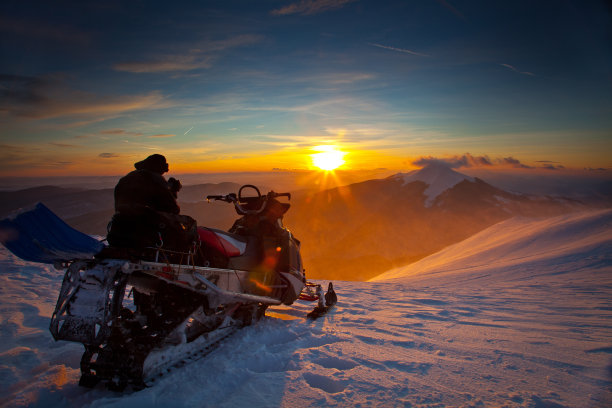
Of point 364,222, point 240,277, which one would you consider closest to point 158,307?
point 240,277

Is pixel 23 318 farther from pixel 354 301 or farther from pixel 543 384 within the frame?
pixel 543 384

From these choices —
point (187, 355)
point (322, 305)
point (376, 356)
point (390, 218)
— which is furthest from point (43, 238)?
point (390, 218)

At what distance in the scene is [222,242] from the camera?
3.87m

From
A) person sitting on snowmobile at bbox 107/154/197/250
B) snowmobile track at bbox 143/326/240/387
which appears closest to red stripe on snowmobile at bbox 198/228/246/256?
person sitting on snowmobile at bbox 107/154/197/250

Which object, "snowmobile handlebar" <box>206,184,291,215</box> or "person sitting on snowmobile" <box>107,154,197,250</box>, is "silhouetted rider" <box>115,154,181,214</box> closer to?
"person sitting on snowmobile" <box>107,154,197,250</box>

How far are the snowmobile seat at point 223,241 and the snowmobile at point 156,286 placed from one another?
0.01m

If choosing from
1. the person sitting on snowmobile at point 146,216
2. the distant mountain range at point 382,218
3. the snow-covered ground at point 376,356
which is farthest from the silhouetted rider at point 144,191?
the distant mountain range at point 382,218

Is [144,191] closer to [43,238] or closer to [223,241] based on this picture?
[43,238]

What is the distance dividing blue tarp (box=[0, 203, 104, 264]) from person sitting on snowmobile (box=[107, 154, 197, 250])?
0.31 m

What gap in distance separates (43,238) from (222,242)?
184 cm

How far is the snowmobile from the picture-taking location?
244cm

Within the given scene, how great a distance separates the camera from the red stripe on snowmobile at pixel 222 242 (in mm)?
3697

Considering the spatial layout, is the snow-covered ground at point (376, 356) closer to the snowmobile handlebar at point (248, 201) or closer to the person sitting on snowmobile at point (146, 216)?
the person sitting on snowmobile at point (146, 216)

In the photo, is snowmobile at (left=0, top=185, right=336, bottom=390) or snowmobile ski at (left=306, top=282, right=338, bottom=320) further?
snowmobile ski at (left=306, top=282, right=338, bottom=320)
